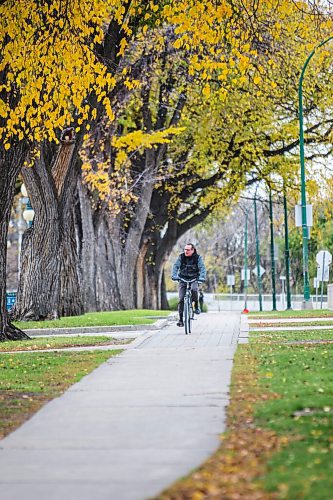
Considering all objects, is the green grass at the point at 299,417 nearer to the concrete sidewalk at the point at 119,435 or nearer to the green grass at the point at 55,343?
the concrete sidewalk at the point at 119,435

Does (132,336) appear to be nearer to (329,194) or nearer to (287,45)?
(287,45)

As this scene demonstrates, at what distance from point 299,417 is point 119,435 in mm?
1519

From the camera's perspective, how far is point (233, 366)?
13.0 m

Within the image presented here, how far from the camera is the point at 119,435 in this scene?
313 inches

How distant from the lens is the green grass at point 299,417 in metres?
5.82

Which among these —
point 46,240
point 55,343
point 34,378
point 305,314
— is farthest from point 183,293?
point 305,314

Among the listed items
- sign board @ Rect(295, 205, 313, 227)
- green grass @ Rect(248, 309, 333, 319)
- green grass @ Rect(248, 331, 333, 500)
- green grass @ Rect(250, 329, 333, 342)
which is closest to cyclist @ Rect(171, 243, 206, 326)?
green grass @ Rect(250, 329, 333, 342)

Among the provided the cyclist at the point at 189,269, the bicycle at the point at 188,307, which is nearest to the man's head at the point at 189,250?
the cyclist at the point at 189,269

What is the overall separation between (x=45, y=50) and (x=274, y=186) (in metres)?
23.3

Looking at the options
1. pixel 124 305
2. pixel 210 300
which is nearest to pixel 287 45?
pixel 124 305

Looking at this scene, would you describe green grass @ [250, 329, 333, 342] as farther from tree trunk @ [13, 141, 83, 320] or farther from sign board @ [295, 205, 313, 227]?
sign board @ [295, 205, 313, 227]

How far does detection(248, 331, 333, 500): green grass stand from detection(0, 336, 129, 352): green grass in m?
4.17

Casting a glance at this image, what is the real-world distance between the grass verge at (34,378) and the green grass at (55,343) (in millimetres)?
1761

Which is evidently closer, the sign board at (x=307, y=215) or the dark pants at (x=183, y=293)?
the dark pants at (x=183, y=293)
